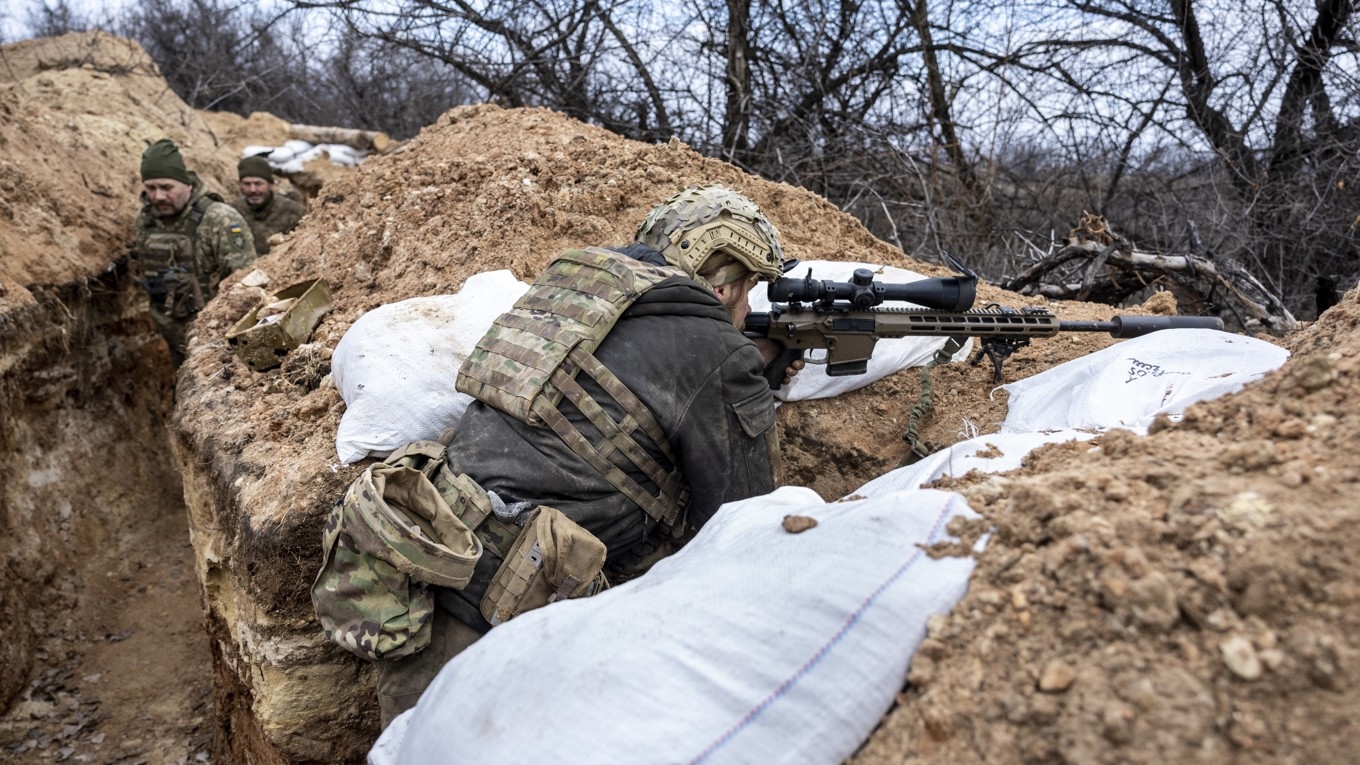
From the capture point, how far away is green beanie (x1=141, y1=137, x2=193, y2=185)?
604 centimetres

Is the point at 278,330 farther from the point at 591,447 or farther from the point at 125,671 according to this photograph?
the point at 125,671

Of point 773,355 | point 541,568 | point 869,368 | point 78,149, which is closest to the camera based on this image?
point 541,568

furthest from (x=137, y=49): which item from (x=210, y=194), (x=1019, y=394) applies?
(x=1019, y=394)

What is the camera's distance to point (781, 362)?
10.2 ft

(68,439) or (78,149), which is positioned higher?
(78,149)

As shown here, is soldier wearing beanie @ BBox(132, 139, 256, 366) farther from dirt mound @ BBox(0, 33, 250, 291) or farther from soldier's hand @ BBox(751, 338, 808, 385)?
soldier's hand @ BBox(751, 338, 808, 385)

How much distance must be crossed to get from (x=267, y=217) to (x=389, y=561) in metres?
6.14

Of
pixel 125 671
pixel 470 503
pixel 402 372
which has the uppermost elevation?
→ pixel 402 372

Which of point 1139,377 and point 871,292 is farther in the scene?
point 871,292

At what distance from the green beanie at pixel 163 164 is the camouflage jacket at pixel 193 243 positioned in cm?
18

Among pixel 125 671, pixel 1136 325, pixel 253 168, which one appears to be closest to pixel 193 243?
pixel 253 168

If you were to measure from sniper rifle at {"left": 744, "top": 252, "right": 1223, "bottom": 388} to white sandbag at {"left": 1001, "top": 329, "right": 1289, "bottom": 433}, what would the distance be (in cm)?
20

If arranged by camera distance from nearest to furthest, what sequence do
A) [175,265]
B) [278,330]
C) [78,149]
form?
[278,330], [175,265], [78,149]

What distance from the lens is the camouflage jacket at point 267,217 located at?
715 cm
